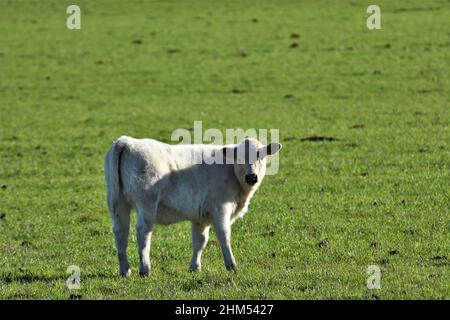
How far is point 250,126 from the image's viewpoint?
25.3 metres

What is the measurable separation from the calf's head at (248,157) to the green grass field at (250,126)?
129cm

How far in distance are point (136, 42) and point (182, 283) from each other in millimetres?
28399

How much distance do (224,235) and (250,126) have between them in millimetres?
13426

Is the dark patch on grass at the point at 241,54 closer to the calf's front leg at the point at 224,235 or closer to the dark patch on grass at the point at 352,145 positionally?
the dark patch on grass at the point at 352,145

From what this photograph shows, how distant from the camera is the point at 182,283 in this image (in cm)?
1120

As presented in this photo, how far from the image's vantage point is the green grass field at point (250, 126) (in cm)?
1210

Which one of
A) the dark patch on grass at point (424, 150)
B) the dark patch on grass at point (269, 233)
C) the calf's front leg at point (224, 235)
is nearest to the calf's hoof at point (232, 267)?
the calf's front leg at point (224, 235)

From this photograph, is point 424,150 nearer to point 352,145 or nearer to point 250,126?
point 352,145

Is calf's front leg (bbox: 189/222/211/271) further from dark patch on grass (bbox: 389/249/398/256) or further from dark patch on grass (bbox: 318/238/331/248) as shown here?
dark patch on grass (bbox: 389/249/398/256)

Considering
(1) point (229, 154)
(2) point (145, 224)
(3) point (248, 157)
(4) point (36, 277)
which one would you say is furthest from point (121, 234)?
(3) point (248, 157)

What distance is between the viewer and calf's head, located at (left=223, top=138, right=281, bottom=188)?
12172 mm

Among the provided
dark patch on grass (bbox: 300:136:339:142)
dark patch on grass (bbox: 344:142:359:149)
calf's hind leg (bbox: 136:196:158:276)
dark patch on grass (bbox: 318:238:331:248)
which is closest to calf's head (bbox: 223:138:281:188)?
calf's hind leg (bbox: 136:196:158:276)

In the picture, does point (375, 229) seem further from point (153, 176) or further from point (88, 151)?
point (88, 151)

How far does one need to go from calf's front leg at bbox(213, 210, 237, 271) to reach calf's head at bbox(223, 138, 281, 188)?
1.88ft
